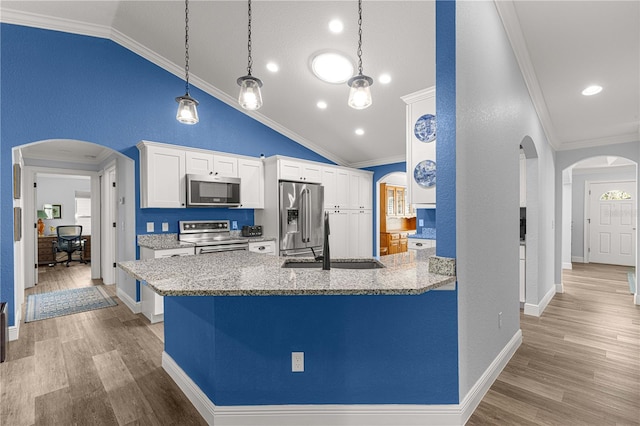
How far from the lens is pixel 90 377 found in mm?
2381

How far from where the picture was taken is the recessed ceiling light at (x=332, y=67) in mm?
3615

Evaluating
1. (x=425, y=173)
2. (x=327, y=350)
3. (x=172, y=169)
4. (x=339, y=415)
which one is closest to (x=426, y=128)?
(x=425, y=173)

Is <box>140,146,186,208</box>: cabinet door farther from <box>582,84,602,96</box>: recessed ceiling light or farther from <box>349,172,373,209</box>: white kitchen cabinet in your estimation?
<box>582,84,602,96</box>: recessed ceiling light

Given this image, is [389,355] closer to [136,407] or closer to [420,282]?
[420,282]

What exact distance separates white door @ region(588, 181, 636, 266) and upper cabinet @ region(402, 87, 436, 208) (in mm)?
7034

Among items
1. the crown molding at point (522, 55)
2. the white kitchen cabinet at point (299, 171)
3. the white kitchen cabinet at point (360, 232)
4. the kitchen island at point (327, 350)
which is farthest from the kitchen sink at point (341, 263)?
the white kitchen cabinet at point (360, 232)

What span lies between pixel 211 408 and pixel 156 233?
2.88 meters

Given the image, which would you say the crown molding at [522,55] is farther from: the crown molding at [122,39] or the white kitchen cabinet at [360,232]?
the crown molding at [122,39]

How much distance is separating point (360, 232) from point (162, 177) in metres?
3.76

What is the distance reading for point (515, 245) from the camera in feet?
9.14

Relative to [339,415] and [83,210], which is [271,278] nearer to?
[339,415]

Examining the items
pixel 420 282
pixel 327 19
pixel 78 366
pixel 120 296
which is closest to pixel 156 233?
pixel 120 296

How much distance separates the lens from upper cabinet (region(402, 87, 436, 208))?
304 centimetres

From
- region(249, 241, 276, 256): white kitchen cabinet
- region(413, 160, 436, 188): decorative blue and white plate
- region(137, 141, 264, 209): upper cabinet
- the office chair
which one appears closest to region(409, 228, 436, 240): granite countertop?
region(413, 160, 436, 188): decorative blue and white plate
